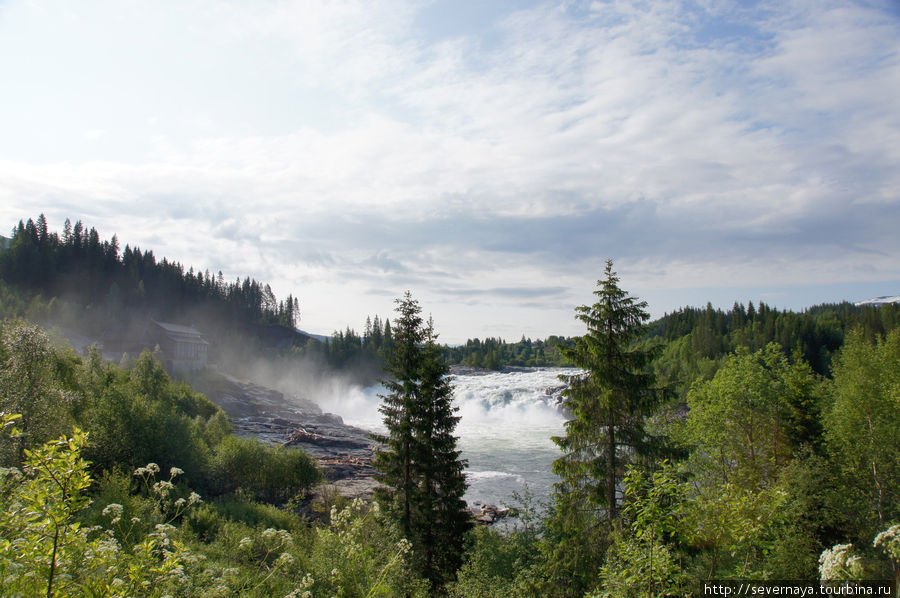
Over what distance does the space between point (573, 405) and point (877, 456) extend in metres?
16.2

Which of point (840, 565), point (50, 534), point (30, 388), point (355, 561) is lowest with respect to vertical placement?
point (355, 561)

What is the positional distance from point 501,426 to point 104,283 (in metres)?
97.3

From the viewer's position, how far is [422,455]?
19.0 metres

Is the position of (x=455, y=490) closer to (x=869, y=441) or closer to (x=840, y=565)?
(x=840, y=565)

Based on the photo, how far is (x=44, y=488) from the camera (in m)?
4.12

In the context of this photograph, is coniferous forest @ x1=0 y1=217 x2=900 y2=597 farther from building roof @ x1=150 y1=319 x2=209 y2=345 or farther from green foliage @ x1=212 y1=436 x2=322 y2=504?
building roof @ x1=150 y1=319 x2=209 y2=345

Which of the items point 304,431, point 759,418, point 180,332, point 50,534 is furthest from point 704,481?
point 180,332

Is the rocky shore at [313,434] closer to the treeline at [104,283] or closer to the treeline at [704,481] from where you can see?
the treeline at [704,481]

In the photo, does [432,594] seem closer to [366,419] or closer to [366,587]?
[366,587]

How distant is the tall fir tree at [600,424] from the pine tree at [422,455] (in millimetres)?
5361

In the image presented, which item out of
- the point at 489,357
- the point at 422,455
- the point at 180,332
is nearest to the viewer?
the point at 422,455

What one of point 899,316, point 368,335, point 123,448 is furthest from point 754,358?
point 368,335

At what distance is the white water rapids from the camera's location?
1397 inches

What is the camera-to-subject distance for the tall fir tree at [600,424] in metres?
14.3
